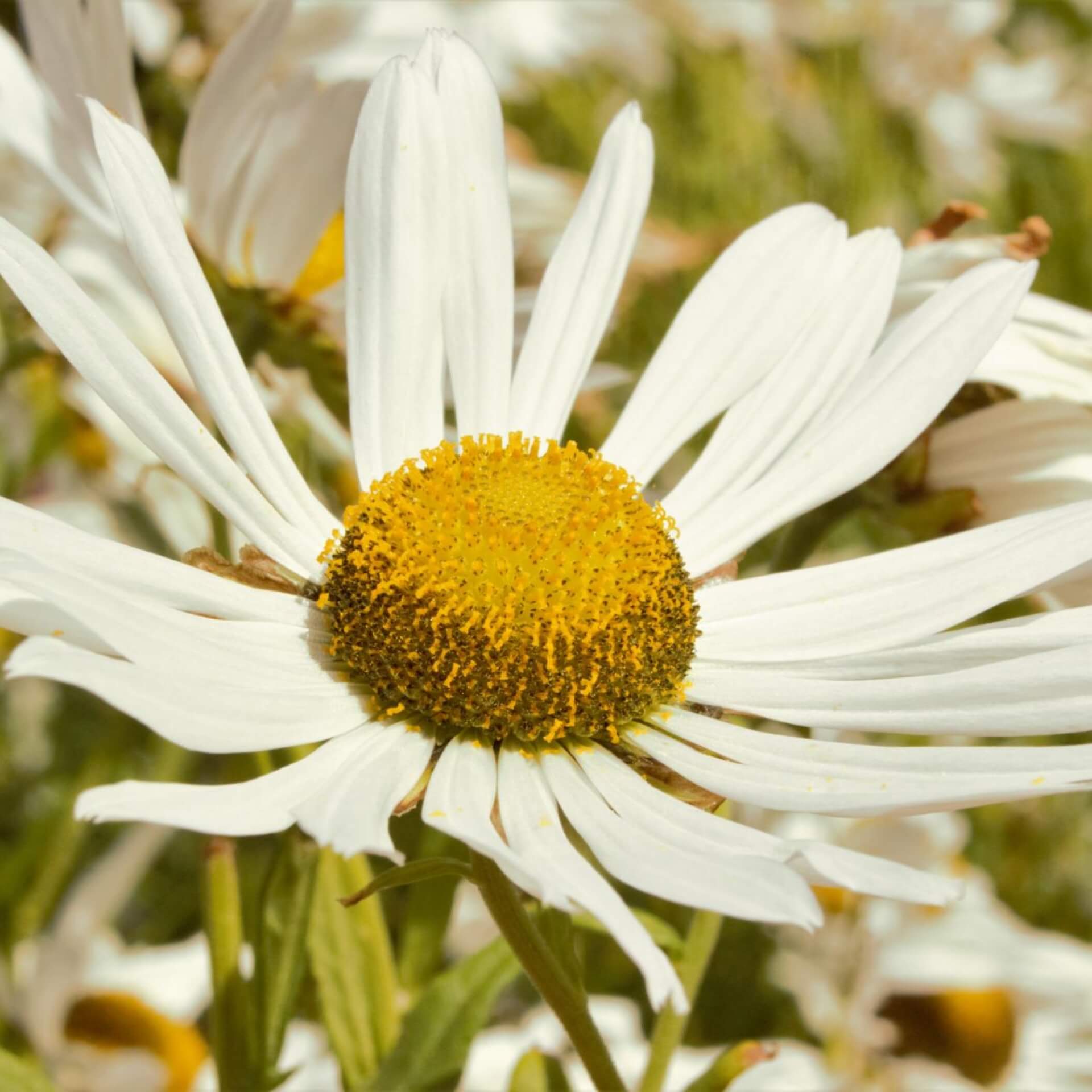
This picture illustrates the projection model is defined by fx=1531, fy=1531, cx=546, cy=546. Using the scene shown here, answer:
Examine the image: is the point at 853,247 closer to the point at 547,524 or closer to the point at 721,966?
the point at 547,524

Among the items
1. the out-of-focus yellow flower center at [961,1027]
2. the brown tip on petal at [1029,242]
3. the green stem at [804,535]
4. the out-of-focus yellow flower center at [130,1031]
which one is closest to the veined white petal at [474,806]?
the green stem at [804,535]

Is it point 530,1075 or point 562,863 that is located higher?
point 562,863

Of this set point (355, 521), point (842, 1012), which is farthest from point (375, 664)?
point (842, 1012)

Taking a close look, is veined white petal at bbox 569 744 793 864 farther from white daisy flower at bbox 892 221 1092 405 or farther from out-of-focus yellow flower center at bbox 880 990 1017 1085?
out-of-focus yellow flower center at bbox 880 990 1017 1085

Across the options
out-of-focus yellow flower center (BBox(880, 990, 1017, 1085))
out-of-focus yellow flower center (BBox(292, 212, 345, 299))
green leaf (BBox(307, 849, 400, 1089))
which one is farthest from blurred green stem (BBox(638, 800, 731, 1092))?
out-of-focus yellow flower center (BBox(880, 990, 1017, 1085))

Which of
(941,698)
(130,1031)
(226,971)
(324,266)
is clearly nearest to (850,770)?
(941,698)

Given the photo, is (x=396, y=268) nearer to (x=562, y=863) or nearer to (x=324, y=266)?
(x=324, y=266)

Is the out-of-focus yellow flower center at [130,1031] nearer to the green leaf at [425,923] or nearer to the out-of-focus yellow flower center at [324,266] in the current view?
the green leaf at [425,923]
